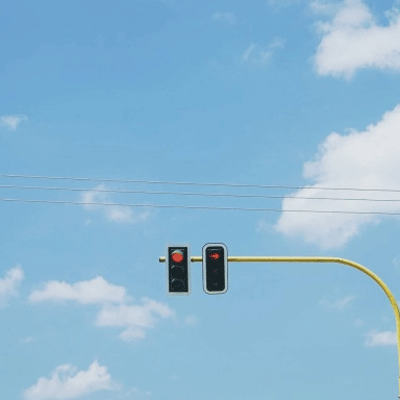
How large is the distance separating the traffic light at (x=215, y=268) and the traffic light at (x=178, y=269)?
0.38 m

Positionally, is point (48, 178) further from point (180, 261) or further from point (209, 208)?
point (180, 261)

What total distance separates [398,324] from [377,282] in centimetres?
98

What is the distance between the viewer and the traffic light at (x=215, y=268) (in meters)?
13.5

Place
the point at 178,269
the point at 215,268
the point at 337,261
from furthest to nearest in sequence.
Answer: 1. the point at 337,261
2. the point at 215,268
3. the point at 178,269

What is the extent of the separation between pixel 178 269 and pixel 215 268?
0.71 m

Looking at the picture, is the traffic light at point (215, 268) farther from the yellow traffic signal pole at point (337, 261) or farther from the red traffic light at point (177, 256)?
the red traffic light at point (177, 256)

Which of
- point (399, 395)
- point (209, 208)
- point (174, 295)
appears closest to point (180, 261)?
point (174, 295)

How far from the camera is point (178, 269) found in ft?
43.8

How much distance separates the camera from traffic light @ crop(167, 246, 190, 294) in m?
13.2

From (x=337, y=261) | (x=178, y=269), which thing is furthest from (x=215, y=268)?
(x=337, y=261)

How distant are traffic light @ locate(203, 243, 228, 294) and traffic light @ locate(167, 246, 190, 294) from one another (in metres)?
0.38

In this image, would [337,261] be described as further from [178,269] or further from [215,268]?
[178,269]

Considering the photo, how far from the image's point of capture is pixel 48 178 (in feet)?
61.8

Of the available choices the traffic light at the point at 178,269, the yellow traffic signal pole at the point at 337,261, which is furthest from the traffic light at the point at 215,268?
the traffic light at the point at 178,269
